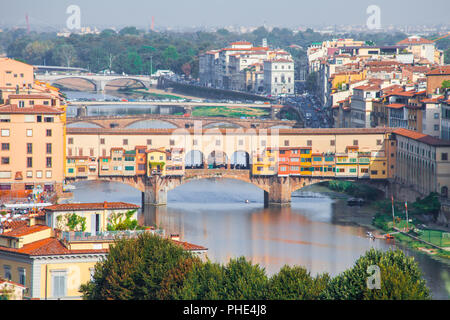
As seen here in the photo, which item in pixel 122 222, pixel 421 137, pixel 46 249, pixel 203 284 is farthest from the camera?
pixel 421 137

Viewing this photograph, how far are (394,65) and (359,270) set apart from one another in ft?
89.4

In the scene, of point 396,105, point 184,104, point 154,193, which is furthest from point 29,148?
point 184,104

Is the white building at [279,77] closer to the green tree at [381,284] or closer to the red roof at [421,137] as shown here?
the red roof at [421,137]

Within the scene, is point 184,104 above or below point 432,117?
above

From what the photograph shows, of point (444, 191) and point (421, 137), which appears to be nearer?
point (444, 191)

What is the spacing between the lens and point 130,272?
12.7 m

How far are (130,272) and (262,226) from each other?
10861 mm

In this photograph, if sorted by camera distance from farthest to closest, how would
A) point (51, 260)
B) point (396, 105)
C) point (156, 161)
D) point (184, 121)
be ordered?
point (184, 121), point (396, 105), point (156, 161), point (51, 260)

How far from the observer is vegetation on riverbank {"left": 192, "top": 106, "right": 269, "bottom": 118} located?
4659cm

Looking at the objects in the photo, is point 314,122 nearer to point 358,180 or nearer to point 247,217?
point 358,180

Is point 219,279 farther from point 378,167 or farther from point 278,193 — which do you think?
point 378,167

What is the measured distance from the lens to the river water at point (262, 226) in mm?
19266

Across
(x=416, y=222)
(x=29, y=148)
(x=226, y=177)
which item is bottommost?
(x=416, y=222)
